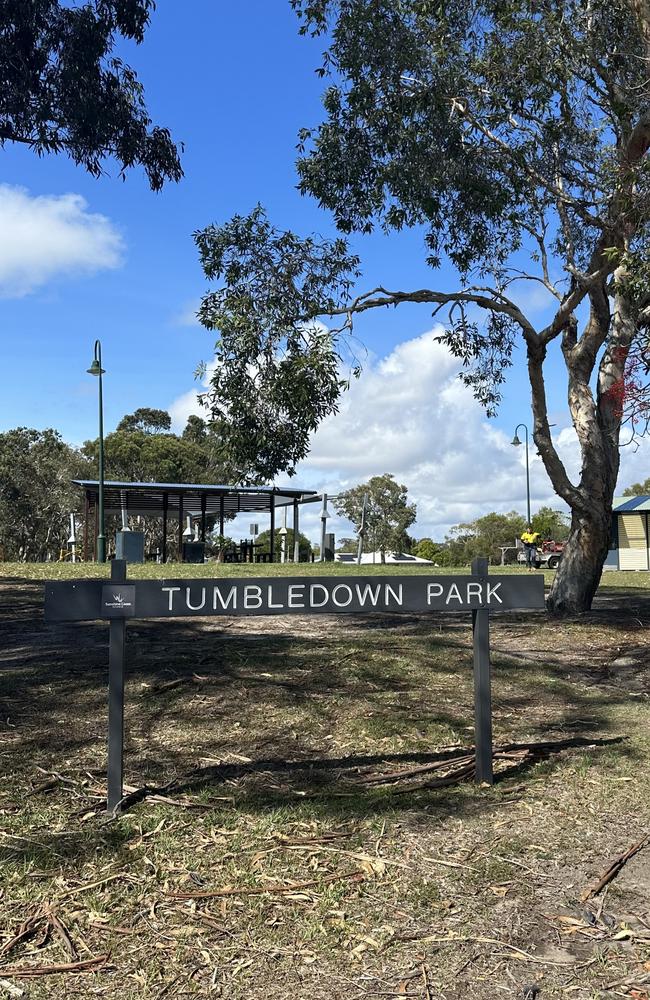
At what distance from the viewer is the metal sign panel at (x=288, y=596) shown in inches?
166

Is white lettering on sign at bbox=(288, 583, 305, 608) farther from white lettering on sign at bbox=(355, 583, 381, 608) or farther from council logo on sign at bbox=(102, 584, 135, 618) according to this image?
council logo on sign at bbox=(102, 584, 135, 618)

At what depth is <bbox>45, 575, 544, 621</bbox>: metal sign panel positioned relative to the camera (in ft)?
13.8

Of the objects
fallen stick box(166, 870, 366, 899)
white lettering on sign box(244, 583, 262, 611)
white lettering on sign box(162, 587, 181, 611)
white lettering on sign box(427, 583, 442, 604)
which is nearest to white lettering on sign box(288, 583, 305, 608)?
white lettering on sign box(244, 583, 262, 611)

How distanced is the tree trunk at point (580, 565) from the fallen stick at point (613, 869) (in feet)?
22.3

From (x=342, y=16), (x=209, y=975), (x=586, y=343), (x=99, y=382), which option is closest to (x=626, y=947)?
(x=209, y=975)

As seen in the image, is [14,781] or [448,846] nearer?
[448,846]

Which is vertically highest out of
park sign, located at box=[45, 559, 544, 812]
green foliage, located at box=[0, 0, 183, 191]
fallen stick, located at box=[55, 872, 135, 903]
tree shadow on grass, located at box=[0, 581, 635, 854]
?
green foliage, located at box=[0, 0, 183, 191]

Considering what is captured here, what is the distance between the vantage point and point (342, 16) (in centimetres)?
1045

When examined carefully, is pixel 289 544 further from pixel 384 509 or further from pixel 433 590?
pixel 433 590

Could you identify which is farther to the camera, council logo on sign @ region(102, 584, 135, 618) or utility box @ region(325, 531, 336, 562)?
utility box @ region(325, 531, 336, 562)

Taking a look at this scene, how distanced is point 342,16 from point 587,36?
2979 millimetres

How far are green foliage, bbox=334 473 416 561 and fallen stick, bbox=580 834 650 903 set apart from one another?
164 ft

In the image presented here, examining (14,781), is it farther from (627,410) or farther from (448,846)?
(627,410)

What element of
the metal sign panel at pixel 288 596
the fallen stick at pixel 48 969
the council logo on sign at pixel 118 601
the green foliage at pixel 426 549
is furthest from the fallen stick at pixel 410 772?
the green foliage at pixel 426 549
